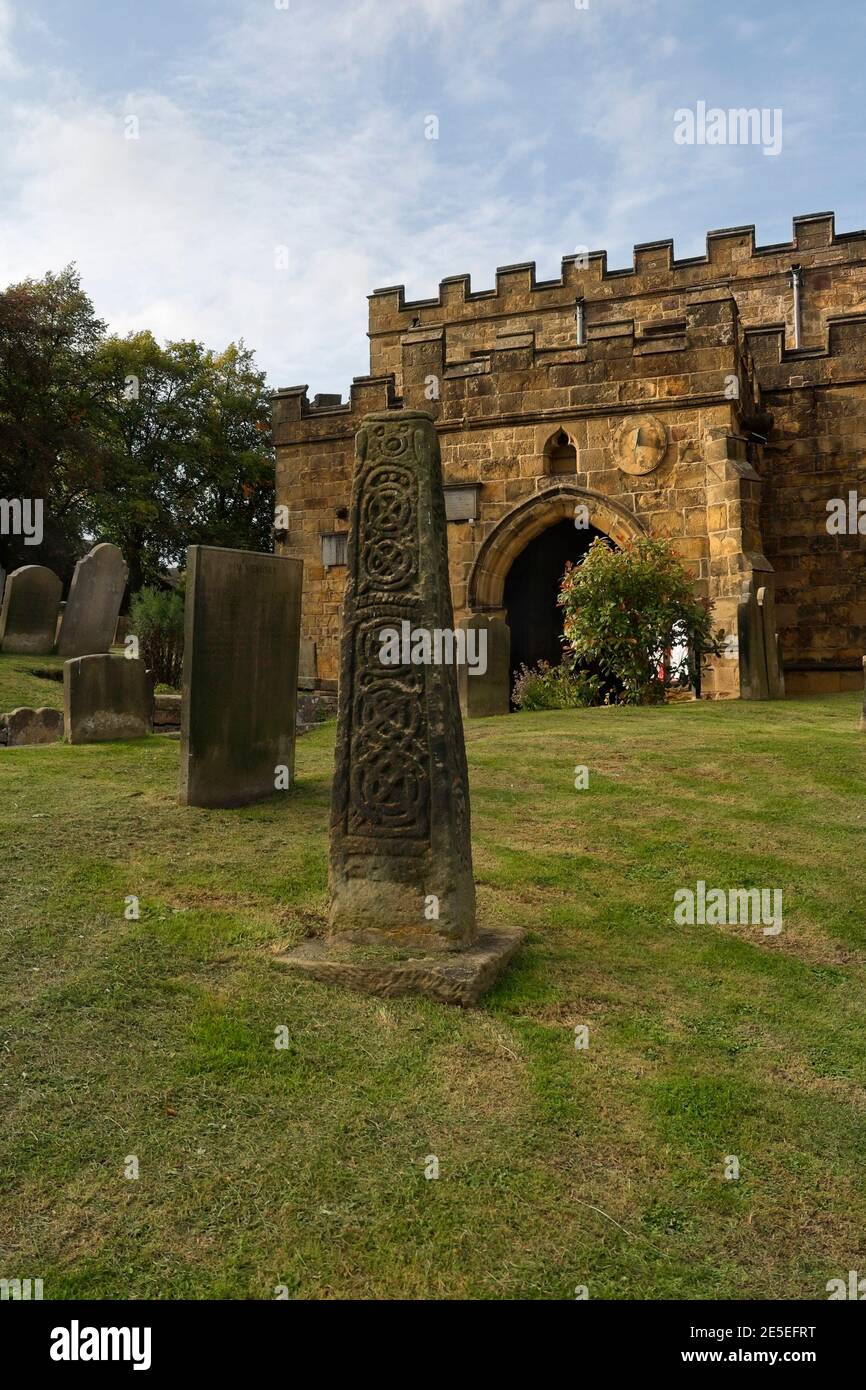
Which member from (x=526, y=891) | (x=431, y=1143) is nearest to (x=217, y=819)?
(x=526, y=891)

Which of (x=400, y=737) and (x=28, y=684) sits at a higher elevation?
(x=28, y=684)

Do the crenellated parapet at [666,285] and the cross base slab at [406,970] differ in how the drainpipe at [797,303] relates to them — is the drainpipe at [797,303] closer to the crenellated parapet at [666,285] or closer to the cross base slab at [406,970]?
the crenellated parapet at [666,285]

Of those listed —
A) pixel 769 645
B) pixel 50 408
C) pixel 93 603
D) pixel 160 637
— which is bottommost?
pixel 769 645

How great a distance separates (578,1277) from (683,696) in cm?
1161

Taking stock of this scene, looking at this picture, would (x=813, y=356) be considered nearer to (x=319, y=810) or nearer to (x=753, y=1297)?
(x=319, y=810)

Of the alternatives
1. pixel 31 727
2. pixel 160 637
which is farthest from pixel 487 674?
pixel 160 637

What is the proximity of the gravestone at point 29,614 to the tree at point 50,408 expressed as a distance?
31.6 feet

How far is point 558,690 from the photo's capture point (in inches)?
552

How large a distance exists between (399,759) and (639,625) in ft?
30.1

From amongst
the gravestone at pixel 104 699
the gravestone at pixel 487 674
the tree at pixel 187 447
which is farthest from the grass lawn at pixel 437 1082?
the tree at pixel 187 447

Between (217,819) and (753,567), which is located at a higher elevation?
(753,567)

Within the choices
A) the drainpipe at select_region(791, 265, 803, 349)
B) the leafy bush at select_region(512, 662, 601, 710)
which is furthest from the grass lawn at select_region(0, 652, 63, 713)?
the drainpipe at select_region(791, 265, 803, 349)

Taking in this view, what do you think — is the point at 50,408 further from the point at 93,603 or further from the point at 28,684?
the point at 28,684
